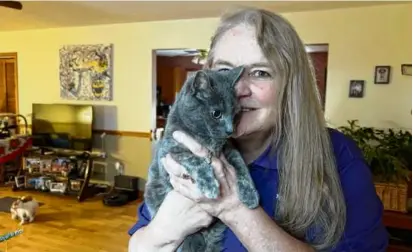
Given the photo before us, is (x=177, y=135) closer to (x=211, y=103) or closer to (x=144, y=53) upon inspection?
(x=211, y=103)

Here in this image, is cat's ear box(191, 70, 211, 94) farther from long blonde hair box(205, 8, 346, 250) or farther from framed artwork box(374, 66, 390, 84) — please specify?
framed artwork box(374, 66, 390, 84)

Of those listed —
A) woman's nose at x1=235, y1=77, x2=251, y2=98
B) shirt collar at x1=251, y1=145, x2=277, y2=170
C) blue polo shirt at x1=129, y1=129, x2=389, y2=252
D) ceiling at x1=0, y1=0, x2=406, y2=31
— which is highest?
ceiling at x1=0, y1=0, x2=406, y2=31

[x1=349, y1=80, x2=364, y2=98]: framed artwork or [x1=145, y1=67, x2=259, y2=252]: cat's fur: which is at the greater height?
[x1=349, y1=80, x2=364, y2=98]: framed artwork

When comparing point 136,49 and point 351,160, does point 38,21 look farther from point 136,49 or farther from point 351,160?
point 351,160

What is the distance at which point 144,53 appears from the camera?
4781 mm

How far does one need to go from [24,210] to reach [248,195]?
143 inches

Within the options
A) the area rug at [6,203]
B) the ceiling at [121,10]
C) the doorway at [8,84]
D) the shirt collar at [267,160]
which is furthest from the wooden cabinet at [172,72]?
the shirt collar at [267,160]

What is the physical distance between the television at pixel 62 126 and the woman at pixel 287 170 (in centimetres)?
417

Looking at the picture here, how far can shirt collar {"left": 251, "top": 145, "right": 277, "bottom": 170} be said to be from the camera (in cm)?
99

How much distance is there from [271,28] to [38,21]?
15.2ft

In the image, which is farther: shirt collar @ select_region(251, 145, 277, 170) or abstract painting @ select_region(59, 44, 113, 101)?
abstract painting @ select_region(59, 44, 113, 101)

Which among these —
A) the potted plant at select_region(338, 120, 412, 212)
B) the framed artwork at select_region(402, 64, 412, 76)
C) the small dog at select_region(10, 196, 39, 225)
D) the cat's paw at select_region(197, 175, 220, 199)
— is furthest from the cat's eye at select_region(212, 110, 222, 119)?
the small dog at select_region(10, 196, 39, 225)

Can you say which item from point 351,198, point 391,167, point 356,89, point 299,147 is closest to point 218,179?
point 299,147

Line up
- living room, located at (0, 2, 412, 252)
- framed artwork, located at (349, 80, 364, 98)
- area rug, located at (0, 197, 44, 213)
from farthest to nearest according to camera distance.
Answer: area rug, located at (0, 197, 44, 213) < framed artwork, located at (349, 80, 364, 98) < living room, located at (0, 2, 412, 252)
